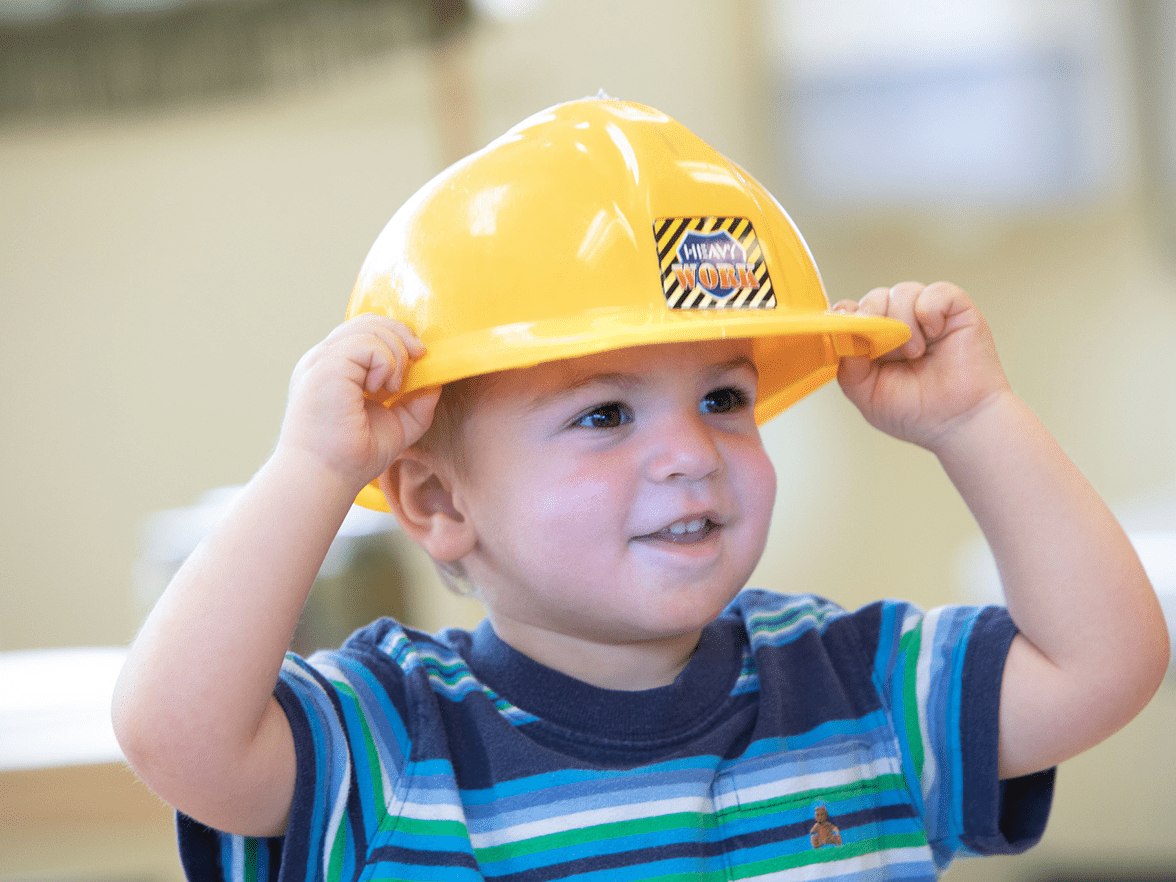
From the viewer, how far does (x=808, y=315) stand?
0.69m

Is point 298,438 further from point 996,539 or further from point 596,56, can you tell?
point 596,56

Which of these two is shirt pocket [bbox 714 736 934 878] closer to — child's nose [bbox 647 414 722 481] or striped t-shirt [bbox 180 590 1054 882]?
striped t-shirt [bbox 180 590 1054 882]

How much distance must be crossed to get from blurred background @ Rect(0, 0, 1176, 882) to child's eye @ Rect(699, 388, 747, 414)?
1509 millimetres

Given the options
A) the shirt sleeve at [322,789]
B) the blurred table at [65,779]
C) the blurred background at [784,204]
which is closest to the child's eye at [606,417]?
the shirt sleeve at [322,789]

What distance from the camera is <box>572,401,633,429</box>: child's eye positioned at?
28.6 inches

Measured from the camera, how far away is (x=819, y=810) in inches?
29.9

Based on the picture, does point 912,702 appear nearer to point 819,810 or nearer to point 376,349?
point 819,810

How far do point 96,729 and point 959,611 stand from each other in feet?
3.45

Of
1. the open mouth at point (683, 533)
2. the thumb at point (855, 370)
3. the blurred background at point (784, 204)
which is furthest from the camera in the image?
the blurred background at point (784, 204)

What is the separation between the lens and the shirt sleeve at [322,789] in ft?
2.16

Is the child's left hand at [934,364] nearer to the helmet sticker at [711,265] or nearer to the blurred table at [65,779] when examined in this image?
the helmet sticker at [711,265]

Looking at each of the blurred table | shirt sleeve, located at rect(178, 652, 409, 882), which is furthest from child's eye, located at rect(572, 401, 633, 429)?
the blurred table

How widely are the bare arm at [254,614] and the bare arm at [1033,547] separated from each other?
1.11 ft

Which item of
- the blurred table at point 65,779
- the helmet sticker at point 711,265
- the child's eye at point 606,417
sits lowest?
the blurred table at point 65,779
